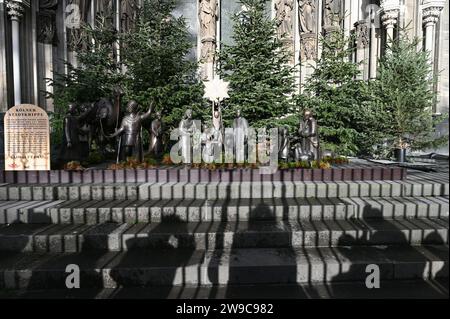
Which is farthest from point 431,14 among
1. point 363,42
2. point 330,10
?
point 330,10

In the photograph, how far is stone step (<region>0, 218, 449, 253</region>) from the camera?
379 cm

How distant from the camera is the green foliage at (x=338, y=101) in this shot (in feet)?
35.9

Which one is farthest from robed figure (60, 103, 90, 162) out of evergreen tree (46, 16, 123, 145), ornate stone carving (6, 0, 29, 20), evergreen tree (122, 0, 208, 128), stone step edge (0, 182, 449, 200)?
ornate stone carving (6, 0, 29, 20)

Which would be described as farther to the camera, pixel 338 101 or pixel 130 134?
pixel 338 101

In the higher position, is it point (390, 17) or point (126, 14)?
point (126, 14)

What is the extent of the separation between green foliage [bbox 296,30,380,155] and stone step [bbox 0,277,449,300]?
8.05m

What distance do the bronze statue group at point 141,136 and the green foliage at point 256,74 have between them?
2951 millimetres

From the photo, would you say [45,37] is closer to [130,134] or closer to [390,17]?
[130,134]

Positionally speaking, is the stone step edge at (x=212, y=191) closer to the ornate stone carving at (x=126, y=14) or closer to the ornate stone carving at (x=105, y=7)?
the ornate stone carving at (x=105, y=7)

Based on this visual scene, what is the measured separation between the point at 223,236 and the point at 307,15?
609 inches

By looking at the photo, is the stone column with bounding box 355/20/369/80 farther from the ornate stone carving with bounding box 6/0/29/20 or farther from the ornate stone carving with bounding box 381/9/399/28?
the ornate stone carving with bounding box 6/0/29/20

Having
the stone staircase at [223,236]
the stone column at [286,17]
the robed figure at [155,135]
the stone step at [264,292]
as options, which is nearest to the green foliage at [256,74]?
the stone column at [286,17]

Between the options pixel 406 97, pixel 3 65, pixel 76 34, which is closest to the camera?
pixel 406 97

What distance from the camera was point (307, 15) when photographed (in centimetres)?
1530
